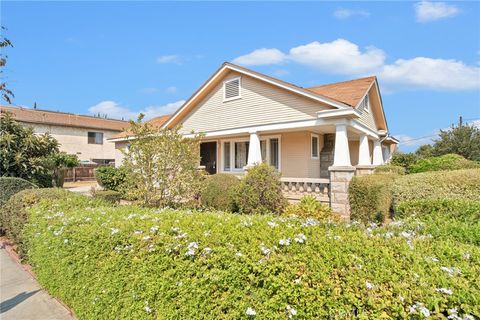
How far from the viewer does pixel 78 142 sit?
3130 centimetres

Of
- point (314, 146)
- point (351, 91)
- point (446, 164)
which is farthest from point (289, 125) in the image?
point (446, 164)

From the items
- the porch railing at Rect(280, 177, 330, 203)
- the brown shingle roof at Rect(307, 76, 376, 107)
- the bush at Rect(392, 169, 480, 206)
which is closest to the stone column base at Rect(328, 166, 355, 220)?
the porch railing at Rect(280, 177, 330, 203)

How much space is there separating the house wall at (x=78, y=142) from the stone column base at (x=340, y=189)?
93.3 feet

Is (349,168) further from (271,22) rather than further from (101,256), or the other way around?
(101,256)

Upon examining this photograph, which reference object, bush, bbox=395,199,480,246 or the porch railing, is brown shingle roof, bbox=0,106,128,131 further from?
bush, bbox=395,199,480,246

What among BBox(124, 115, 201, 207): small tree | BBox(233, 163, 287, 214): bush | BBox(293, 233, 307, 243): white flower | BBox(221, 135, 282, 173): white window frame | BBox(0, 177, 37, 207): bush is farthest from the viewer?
BBox(221, 135, 282, 173): white window frame

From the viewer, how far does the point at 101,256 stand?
3.25 meters

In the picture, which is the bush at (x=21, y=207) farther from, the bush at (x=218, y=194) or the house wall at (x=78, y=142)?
the house wall at (x=78, y=142)

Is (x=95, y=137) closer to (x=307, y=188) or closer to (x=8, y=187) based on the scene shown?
(x=8, y=187)

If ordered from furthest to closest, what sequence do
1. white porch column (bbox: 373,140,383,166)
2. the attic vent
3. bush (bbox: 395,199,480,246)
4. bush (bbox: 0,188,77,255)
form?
white porch column (bbox: 373,140,383,166)
the attic vent
bush (bbox: 0,188,77,255)
bush (bbox: 395,199,480,246)

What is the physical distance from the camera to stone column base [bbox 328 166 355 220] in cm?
934

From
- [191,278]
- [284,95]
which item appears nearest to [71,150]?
[284,95]

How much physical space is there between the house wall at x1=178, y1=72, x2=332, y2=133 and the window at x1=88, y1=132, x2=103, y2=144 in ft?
73.2

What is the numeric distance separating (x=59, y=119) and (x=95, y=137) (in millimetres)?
4568
